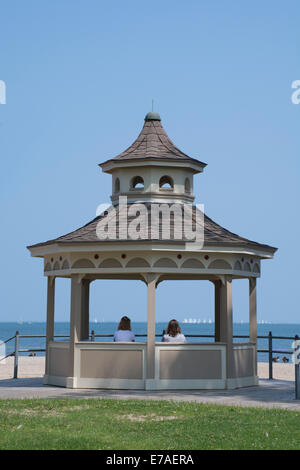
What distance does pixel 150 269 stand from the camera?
56.0 feet

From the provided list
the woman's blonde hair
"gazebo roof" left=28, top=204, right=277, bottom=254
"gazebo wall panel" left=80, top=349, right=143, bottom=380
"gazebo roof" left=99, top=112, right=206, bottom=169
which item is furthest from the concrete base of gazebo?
"gazebo roof" left=99, top=112, right=206, bottom=169

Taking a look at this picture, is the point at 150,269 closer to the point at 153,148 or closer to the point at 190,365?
the point at 190,365

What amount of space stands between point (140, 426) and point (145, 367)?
5.77 m

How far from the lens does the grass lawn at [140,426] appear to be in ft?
32.2

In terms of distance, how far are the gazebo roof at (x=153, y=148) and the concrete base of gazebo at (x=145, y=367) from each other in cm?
475

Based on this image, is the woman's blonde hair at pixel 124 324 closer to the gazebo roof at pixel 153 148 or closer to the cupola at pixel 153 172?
the cupola at pixel 153 172

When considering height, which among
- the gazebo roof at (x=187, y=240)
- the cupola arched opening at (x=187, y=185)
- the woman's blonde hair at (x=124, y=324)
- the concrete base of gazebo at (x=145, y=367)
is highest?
the cupola arched opening at (x=187, y=185)

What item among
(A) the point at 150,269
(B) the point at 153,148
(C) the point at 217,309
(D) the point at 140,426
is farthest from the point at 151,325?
(D) the point at 140,426

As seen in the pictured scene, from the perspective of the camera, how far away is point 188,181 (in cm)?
1955

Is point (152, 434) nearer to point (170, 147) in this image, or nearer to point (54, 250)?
point (54, 250)

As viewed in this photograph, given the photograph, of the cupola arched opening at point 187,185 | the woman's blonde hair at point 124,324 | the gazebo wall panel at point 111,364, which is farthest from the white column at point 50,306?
the cupola arched opening at point 187,185

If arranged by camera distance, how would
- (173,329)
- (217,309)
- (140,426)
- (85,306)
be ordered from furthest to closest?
(217,309) < (85,306) < (173,329) < (140,426)
